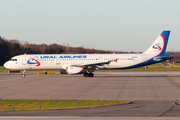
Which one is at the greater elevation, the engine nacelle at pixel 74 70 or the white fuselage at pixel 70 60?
the white fuselage at pixel 70 60

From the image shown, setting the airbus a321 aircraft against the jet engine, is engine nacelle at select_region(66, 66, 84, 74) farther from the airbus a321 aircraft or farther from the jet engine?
the airbus a321 aircraft

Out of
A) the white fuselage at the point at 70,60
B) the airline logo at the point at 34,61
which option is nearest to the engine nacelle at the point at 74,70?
the white fuselage at the point at 70,60

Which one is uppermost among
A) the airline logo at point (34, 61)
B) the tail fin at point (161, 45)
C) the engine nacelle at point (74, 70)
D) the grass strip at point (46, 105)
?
the tail fin at point (161, 45)

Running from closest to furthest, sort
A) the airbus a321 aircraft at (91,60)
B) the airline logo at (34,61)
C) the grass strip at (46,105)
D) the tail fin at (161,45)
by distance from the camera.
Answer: the grass strip at (46,105), the airbus a321 aircraft at (91,60), the airline logo at (34,61), the tail fin at (161,45)

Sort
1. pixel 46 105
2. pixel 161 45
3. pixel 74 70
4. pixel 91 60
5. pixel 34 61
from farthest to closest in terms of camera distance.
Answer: pixel 161 45 → pixel 91 60 → pixel 34 61 → pixel 74 70 → pixel 46 105

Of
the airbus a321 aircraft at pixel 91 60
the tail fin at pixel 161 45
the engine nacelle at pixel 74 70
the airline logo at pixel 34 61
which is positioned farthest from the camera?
the tail fin at pixel 161 45

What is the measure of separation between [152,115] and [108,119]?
2966 millimetres

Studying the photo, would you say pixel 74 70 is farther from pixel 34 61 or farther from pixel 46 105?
pixel 46 105

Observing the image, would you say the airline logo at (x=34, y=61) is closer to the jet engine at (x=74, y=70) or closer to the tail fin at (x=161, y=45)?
the jet engine at (x=74, y=70)

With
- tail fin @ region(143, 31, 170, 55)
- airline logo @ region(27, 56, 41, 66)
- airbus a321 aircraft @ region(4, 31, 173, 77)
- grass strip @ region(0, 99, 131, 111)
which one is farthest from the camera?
tail fin @ region(143, 31, 170, 55)

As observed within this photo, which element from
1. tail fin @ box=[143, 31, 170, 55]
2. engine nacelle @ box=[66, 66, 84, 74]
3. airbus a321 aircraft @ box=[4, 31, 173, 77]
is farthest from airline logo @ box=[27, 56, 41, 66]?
tail fin @ box=[143, 31, 170, 55]

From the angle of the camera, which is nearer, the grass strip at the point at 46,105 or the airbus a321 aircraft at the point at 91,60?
the grass strip at the point at 46,105

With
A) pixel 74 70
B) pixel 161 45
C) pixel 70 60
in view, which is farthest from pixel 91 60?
pixel 161 45

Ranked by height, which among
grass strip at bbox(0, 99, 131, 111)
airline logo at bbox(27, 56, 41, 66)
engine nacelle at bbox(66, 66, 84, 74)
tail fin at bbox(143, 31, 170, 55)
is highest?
tail fin at bbox(143, 31, 170, 55)
